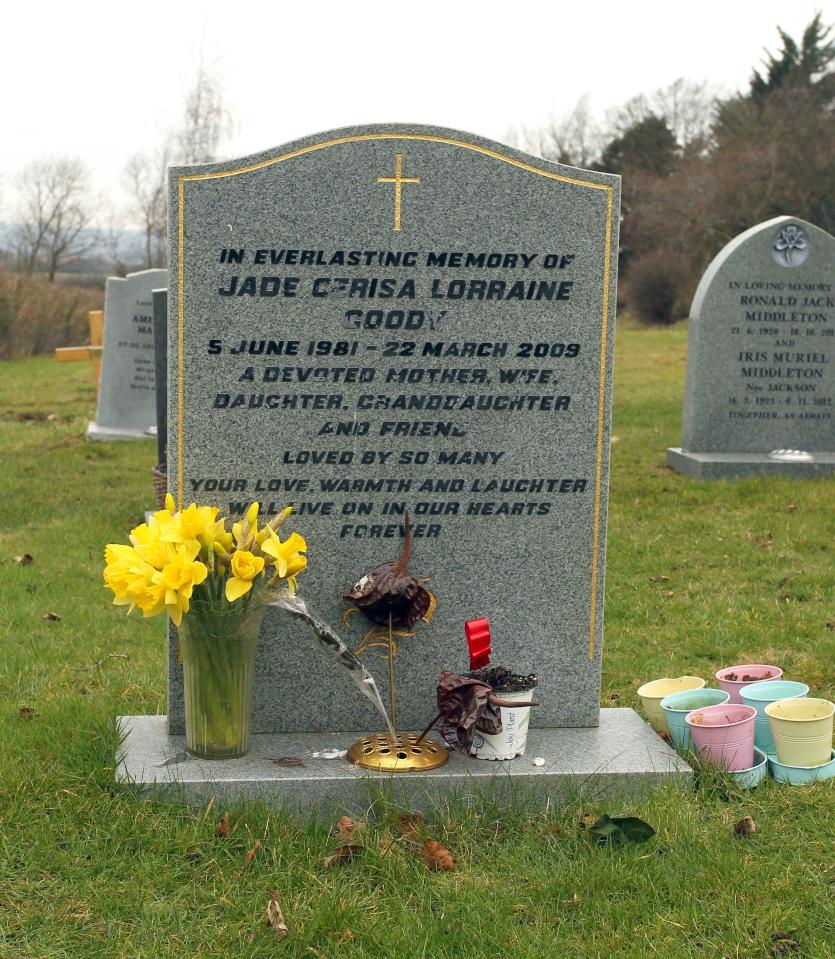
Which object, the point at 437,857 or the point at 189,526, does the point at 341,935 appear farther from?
the point at 189,526

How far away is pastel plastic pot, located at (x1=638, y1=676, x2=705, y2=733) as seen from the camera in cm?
411

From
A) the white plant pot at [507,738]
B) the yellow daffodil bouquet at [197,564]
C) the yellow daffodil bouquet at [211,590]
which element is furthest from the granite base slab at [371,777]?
the yellow daffodil bouquet at [197,564]

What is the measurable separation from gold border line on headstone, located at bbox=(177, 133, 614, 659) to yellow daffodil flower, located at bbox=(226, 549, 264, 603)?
Result: 0.55 meters

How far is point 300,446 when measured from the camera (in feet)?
12.6

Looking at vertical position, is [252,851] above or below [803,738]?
below

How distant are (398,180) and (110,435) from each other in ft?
27.2

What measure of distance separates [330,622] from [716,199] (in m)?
32.1

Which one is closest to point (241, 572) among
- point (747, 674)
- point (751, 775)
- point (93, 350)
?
point (751, 775)

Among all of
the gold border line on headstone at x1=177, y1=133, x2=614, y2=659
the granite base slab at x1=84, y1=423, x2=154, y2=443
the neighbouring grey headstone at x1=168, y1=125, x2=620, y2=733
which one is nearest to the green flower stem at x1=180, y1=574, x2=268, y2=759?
the neighbouring grey headstone at x1=168, y1=125, x2=620, y2=733

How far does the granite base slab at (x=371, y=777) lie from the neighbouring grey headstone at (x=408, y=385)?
0.28 m

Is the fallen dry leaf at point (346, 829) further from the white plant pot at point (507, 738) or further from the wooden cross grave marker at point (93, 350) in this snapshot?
the wooden cross grave marker at point (93, 350)

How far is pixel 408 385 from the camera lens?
12.6ft

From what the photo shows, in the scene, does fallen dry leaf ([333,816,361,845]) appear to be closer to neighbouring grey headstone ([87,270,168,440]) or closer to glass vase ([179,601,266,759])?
glass vase ([179,601,266,759])

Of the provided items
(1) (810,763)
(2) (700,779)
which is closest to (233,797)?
(2) (700,779)
